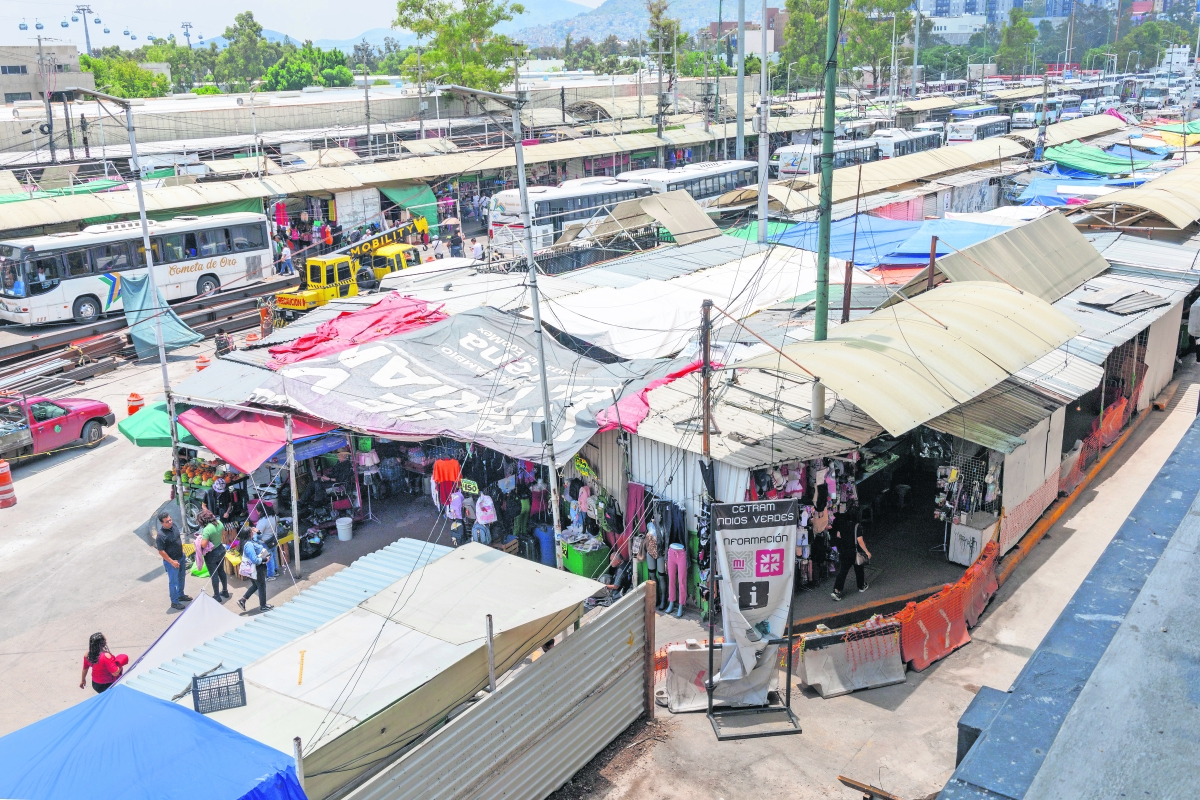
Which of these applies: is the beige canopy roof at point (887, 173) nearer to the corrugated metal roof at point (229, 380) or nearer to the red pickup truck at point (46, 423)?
the corrugated metal roof at point (229, 380)

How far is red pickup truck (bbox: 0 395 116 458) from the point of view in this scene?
20.6m

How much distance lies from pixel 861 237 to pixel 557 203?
14207 mm

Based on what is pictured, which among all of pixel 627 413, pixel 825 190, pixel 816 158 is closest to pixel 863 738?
pixel 627 413

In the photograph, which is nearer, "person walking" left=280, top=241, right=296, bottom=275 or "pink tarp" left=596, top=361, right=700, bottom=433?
"pink tarp" left=596, top=361, right=700, bottom=433

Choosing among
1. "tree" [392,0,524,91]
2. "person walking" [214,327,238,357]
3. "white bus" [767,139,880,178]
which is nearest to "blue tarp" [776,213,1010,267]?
"person walking" [214,327,238,357]

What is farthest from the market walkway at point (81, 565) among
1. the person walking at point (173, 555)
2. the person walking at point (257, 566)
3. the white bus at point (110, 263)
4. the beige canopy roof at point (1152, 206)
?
the beige canopy roof at point (1152, 206)

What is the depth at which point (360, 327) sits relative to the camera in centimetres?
1969

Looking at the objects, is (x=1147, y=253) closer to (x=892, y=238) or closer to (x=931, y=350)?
(x=892, y=238)

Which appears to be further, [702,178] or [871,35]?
[871,35]

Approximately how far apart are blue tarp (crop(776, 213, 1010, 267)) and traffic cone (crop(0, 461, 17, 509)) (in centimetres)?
1728

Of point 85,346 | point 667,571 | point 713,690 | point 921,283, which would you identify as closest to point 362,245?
point 85,346

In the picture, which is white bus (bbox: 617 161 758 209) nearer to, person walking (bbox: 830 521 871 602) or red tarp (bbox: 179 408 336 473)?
red tarp (bbox: 179 408 336 473)

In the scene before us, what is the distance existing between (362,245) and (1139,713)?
112ft

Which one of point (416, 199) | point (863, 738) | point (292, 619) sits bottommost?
point (863, 738)
